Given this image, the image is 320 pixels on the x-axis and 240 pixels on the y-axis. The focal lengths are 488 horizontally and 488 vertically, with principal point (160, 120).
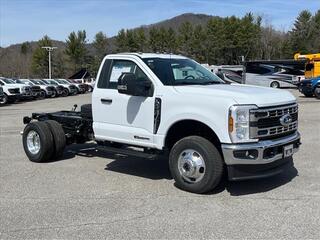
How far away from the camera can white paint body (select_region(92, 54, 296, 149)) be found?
6.72 m

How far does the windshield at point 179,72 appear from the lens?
775 centimetres

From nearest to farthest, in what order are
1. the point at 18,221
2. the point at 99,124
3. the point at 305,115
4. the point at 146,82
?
the point at 18,221 → the point at 146,82 → the point at 99,124 → the point at 305,115

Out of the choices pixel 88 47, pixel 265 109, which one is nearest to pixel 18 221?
pixel 265 109

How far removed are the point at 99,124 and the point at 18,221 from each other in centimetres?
283

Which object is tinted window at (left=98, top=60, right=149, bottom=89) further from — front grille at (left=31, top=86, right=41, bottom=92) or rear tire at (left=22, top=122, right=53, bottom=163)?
front grille at (left=31, top=86, right=41, bottom=92)

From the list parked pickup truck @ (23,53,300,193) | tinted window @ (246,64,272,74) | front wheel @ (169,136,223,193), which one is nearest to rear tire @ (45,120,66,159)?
parked pickup truck @ (23,53,300,193)

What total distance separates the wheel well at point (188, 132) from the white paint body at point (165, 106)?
14 cm

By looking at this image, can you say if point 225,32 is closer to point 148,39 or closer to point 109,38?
point 148,39

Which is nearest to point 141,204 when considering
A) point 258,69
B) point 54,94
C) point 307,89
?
point 307,89

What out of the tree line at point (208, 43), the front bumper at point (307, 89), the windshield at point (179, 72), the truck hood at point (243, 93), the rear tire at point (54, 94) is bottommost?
the rear tire at point (54, 94)

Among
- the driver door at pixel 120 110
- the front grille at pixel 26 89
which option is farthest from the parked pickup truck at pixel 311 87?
the driver door at pixel 120 110

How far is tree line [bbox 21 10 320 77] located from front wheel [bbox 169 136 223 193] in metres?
83.6

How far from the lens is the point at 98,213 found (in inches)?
243

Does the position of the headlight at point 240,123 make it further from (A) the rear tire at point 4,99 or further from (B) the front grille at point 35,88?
(B) the front grille at point 35,88
